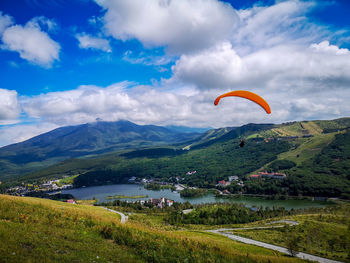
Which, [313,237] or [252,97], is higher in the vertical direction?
[252,97]

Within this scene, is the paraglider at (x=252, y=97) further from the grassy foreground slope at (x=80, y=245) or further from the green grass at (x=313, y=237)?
the green grass at (x=313, y=237)

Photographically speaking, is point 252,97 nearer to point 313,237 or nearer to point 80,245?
point 80,245

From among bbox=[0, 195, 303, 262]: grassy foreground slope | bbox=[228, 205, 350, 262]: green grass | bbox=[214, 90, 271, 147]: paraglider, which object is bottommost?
bbox=[228, 205, 350, 262]: green grass

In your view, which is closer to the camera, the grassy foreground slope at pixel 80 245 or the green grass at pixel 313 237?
the grassy foreground slope at pixel 80 245

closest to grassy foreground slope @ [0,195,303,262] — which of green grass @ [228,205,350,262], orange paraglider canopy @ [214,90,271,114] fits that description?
orange paraglider canopy @ [214,90,271,114]

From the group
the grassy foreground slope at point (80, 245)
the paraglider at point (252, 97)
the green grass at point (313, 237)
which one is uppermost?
the paraglider at point (252, 97)

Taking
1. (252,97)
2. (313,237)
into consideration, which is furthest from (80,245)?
(313,237)

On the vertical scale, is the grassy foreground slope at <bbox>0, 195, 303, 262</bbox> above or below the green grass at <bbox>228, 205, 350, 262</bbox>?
above

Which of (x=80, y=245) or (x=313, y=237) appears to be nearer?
(x=80, y=245)

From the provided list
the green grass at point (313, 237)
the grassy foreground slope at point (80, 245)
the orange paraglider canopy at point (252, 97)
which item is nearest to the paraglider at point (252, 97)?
the orange paraglider canopy at point (252, 97)

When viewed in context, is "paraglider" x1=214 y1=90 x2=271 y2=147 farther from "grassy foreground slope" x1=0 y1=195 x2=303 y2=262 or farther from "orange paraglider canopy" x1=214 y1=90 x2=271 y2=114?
"grassy foreground slope" x1=0 y1=195 x2=303 y2=262

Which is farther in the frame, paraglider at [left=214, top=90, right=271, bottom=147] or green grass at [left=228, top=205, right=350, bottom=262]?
green grass at [left=228, top=205, right=350, bottom=262]
